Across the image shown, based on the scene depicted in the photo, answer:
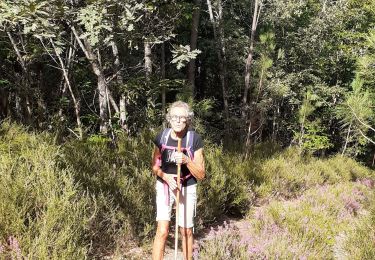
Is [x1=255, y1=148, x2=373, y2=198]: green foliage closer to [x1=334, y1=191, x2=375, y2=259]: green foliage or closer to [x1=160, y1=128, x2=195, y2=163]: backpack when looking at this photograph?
[x1=334, y1=191, x2=375, y2=259]: green foliage

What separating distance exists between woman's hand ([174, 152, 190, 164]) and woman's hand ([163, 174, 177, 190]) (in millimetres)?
227

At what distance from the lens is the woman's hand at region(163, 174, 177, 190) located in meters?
3.57

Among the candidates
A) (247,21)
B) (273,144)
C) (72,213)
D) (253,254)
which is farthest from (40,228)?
(247,21)

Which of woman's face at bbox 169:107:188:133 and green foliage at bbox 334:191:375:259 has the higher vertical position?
woman's face at bbox 169:107:188:133

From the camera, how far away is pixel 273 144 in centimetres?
1275

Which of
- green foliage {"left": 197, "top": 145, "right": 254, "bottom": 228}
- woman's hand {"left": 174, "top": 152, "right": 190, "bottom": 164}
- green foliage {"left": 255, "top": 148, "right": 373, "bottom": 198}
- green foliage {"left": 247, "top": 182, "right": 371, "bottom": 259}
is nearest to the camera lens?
woman's hand {"left": 174, "top": 152, "right": 190, "bottom": 164}

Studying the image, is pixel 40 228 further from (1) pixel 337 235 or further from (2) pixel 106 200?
(1) pixel 337 235

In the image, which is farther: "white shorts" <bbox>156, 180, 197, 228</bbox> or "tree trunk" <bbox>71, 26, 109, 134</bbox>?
"tree trunk" <bbox>71, 26, 109, 134</bbox>

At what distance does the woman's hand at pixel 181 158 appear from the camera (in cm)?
343

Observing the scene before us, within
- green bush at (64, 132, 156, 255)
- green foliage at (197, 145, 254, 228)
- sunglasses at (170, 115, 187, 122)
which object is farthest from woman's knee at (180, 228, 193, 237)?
green foliage at (197, 145, 254, 228)

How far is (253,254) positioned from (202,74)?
15.1 meters

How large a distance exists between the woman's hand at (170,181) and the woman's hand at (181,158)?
0.23 meters

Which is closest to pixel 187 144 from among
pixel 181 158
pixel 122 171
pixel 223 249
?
pixel 181 158

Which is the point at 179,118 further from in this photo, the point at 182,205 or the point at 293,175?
the point at 293,175
